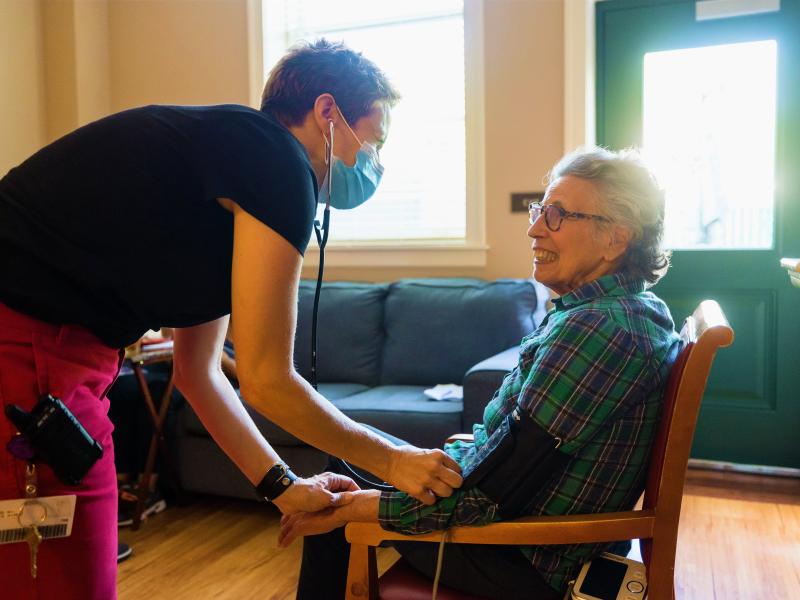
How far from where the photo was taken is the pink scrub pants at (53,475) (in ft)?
3.11

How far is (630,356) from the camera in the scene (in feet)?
4.06

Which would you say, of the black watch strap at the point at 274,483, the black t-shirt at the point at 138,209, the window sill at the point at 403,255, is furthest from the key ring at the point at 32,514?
the window sill at the point at 403,255

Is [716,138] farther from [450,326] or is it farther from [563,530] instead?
[563,530]

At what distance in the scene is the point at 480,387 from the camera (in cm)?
253

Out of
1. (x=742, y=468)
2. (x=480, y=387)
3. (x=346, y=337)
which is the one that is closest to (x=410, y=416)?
(x=480, y=387)

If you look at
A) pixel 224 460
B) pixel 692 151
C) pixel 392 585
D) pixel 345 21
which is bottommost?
pixel 224 460

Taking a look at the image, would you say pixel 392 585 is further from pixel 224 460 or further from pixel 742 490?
pixel 742 490

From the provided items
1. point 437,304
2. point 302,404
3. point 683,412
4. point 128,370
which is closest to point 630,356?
point 683,412

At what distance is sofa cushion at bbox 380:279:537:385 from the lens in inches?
124

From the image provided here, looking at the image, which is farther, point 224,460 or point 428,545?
point 224,460

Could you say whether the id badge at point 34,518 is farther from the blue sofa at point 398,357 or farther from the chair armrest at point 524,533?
the blue sofa at point 398,357

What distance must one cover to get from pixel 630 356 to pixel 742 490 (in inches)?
92.9

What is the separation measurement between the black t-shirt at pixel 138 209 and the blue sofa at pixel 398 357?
1630 millimetres

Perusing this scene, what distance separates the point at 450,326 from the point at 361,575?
2.02m
